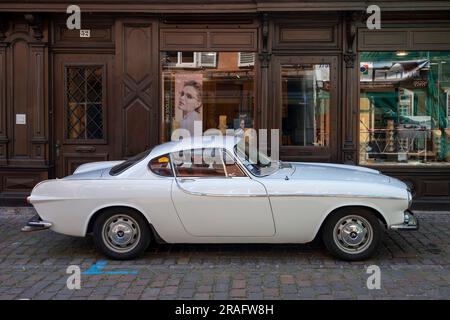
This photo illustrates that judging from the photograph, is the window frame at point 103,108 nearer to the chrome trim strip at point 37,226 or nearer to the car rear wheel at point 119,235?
the chrome trim strip at point 37,226

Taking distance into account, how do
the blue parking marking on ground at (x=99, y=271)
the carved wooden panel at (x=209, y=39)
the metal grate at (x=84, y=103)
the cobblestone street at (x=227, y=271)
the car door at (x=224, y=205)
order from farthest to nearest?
the metal grate at (x=84, y=103)
the carved wooden panel at (x=209, y=39)
the car door at (x=224, y=205)
the blue parking marking on ground at (x=99, y=271)
the cobblestone street at (x=227, y=271)

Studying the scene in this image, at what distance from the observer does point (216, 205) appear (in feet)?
18.2

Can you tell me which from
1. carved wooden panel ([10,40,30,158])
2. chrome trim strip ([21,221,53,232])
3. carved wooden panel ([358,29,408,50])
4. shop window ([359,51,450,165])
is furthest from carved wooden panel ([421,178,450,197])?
carved wooden panel ([10,40,30,158])

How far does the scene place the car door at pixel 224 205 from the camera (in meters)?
5.54

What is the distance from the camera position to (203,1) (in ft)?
27.7

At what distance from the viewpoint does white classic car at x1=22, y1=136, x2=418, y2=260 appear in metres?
5.55

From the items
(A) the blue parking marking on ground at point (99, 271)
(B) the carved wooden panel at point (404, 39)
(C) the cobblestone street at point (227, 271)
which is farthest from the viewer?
(B) the carved wooden panel at point (404, 39)

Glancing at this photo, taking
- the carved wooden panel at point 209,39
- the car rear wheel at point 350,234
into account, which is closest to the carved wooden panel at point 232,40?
the carved wooden panel at point 209,39

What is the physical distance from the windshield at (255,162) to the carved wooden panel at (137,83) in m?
3.07

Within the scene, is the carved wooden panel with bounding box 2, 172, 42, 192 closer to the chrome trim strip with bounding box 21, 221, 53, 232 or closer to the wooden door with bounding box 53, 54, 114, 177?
the wooden door with bounding box 53, 54, 114, 177

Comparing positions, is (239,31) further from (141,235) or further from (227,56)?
(141,235)

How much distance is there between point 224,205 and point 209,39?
4.21m

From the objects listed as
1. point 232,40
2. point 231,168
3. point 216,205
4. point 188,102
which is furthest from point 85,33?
point 216,205

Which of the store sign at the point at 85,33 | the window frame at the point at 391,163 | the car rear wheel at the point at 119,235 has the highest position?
the store sign at the point at 85,33
